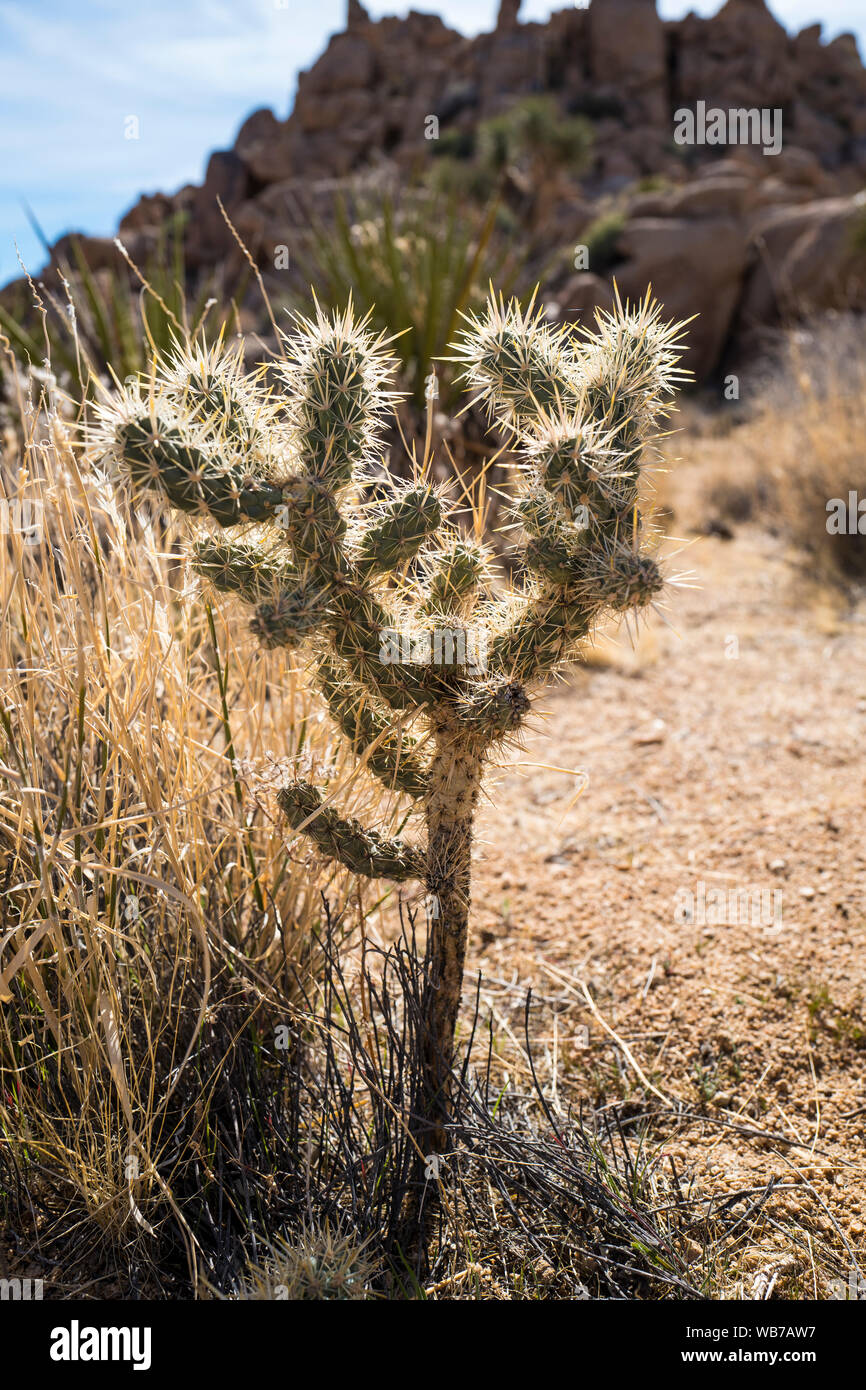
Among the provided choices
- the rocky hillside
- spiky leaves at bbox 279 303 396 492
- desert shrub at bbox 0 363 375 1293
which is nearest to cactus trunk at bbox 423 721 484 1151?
desert shrub at bbox 0 363 375 1293

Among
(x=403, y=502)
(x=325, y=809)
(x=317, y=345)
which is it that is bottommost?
(x=325, y=809)

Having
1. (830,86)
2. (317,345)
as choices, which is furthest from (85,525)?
(830,86)

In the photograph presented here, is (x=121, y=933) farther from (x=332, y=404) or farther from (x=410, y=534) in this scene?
(x=332, y=404)

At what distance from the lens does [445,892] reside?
5.14ft

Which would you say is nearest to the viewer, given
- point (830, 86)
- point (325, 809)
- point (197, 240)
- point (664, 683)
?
point (325, 809)

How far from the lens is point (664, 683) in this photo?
4.45 m

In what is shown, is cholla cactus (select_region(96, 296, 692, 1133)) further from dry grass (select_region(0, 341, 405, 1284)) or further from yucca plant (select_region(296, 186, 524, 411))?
yucca plant (select_region(296, 186, 524, 411))

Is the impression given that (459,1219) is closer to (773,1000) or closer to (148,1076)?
(148,1076)

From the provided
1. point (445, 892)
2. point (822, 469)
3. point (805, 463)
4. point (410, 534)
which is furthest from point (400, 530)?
point (805, 463)

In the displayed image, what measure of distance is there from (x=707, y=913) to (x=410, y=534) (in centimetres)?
163

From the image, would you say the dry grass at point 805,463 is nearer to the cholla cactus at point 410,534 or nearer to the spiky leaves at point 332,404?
the cholla cactus at point 410,534

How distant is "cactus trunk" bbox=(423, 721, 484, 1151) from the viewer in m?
1.52

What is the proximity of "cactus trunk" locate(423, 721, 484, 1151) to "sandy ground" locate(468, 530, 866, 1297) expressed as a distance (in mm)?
125

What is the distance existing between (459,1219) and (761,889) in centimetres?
141
